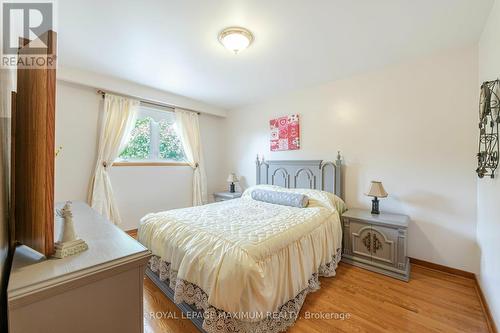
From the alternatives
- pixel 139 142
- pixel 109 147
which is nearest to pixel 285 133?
pixel 139 142

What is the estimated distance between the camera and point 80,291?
63 centimetres

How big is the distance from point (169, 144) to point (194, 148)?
47 cm

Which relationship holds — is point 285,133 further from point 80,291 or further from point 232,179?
point 80,291

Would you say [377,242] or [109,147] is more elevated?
[109,147]

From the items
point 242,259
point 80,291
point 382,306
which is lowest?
point 382,306

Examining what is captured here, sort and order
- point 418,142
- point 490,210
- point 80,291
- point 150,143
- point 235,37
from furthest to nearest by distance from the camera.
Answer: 1. point 150,143
2. point 418,142
3. point 235,37
4. point 490,210
5. point 80,291

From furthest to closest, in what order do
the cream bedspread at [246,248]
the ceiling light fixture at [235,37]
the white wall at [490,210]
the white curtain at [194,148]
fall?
1. the white curtain at [194,148]
2. the ceiling light fixture at [235,37]
3. the white wall at [490,210]
4. the cream bedspread at [246,248]

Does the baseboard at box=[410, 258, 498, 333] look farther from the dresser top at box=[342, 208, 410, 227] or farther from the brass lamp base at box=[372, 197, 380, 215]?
the brass lamp base at box=[372, 197, 380, 215]

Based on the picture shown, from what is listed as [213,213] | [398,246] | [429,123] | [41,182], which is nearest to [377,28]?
[429,123]

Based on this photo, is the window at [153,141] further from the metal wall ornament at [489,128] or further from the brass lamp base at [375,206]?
the metal wall ornament at [489,128]

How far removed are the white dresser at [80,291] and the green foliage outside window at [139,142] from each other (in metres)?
2.91

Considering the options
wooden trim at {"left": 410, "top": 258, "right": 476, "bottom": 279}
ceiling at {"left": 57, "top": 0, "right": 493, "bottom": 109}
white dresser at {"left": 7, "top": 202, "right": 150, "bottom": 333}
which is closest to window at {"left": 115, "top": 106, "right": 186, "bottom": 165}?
ceiling at {"left": 57, "top": 0, "right": 493, "bottom": 109}

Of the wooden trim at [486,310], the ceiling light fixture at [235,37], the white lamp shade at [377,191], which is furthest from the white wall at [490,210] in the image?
the ceiling light fixture at [235,37]

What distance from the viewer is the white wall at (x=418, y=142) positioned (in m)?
2.15
